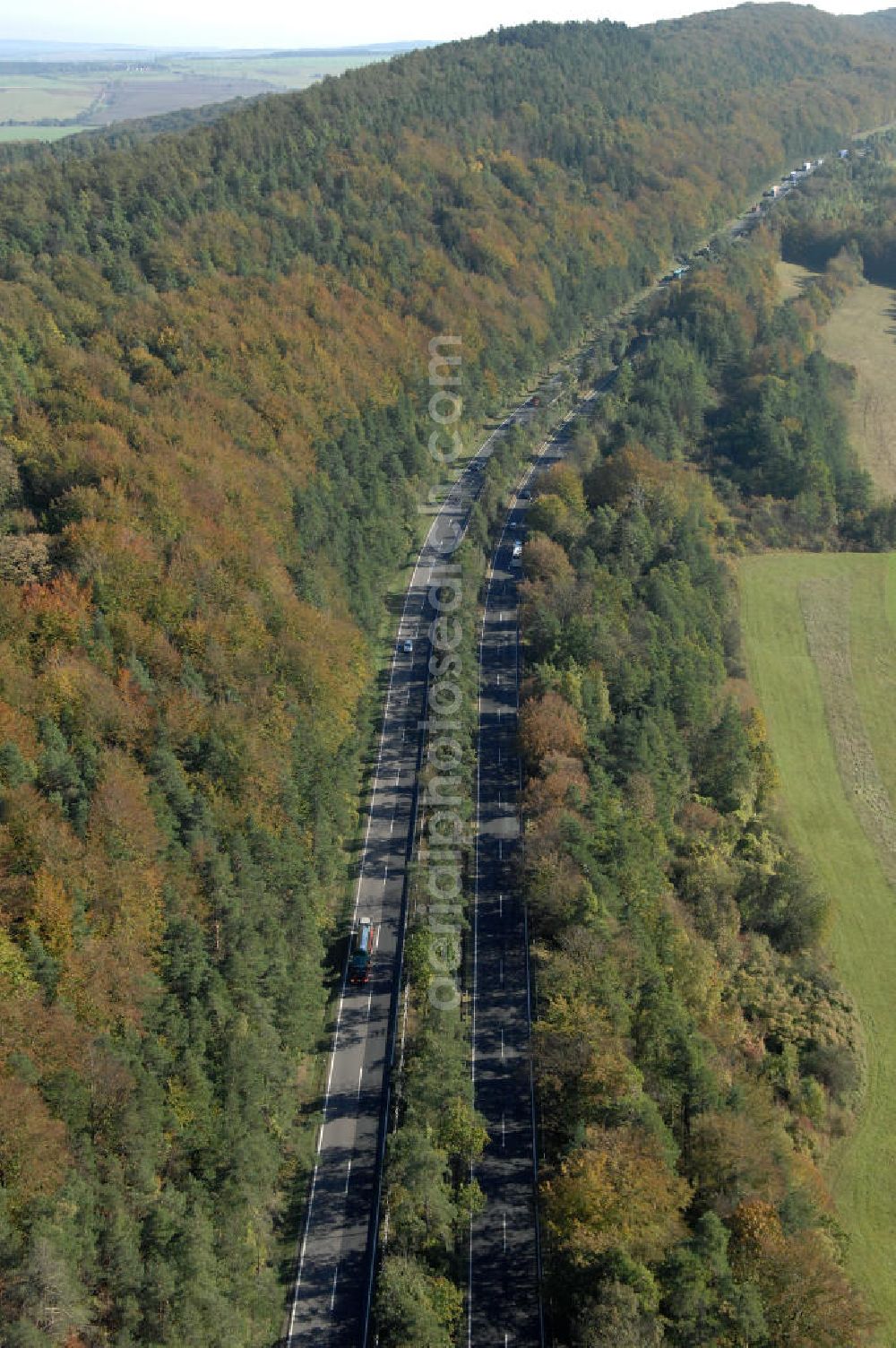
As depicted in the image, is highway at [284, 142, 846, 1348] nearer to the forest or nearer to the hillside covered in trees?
the hillside covered in trees

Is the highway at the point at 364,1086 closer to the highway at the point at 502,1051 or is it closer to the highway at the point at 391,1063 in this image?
the highway at the point at 391,1063

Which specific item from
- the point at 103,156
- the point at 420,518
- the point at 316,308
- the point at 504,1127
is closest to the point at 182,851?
→ the point at 504,1127

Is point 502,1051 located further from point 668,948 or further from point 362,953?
point 668,948

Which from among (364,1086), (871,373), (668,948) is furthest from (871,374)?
(364,1086)

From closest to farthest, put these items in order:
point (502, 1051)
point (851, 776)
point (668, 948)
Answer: point (502, 1051)
point (668, 948)
point (851, 776)

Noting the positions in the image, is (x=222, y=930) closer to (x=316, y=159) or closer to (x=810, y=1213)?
(x=810, y=1213)

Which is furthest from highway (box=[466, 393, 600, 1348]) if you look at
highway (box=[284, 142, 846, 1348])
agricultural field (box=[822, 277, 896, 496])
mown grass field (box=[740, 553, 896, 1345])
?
agricultural field (box=[822, 277, 896, 496])
